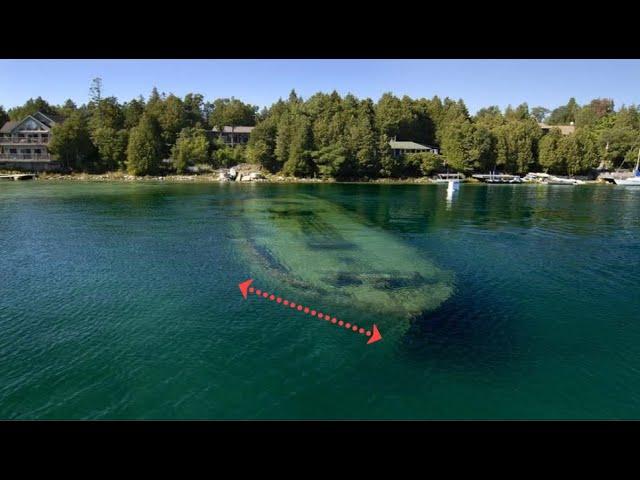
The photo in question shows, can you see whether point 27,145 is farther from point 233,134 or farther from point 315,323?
point 315,323

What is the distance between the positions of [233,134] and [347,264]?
243ft

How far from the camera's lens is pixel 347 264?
21.0m

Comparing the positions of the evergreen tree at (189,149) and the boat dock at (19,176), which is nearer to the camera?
the boat dock at (19,176)

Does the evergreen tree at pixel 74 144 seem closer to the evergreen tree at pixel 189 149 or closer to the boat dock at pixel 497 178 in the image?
the evergreen tree at pixel 189 149

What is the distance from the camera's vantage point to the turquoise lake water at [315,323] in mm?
10297

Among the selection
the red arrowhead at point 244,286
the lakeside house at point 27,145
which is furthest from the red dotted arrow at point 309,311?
the lakeside house at point 27,145

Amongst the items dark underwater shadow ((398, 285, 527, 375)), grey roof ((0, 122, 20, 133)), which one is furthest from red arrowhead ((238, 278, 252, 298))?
grey roof ((0, 122, 20, 133))

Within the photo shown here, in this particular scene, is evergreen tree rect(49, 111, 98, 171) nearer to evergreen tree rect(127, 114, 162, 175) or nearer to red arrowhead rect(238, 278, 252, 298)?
evergreen tree rect(127, 114, 162, 175)

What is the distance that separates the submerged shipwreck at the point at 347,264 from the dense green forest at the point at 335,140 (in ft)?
138

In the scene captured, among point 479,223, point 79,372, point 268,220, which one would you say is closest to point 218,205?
point 268,220

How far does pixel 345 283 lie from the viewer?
1784cm
